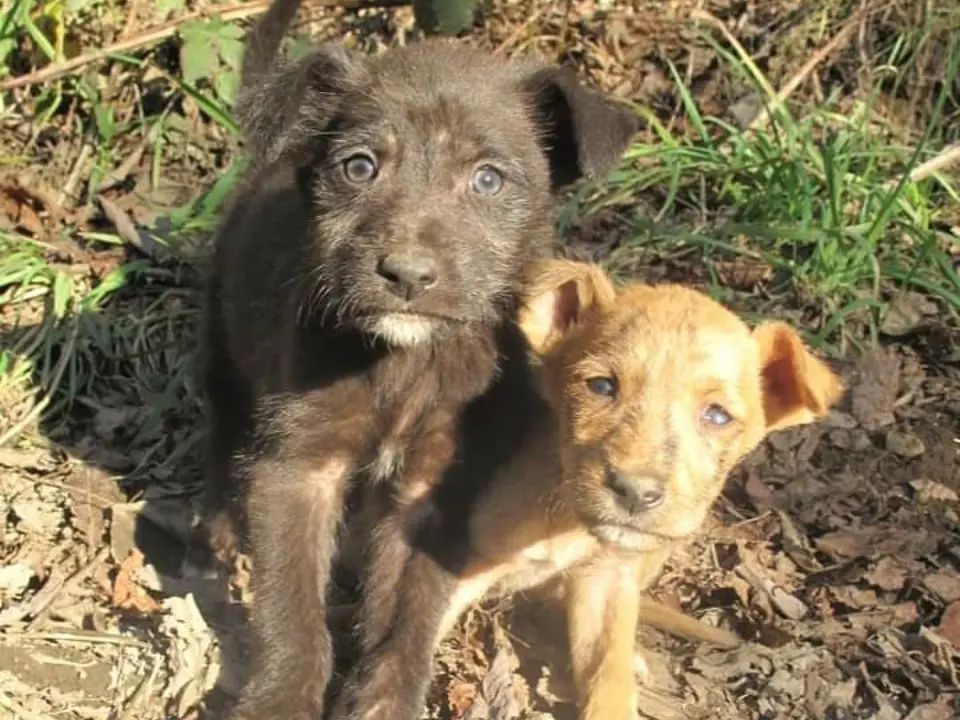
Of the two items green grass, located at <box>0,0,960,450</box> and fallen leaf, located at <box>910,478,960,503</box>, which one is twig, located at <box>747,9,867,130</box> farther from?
fallen leaf, located at <box>910,478,960,503</box>

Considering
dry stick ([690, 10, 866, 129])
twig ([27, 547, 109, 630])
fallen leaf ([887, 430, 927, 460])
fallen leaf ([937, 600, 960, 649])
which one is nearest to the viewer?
twig ([27, 547, 109, 630])

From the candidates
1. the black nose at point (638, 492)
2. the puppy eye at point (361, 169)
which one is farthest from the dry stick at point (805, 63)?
the black nose at point (638, 492)

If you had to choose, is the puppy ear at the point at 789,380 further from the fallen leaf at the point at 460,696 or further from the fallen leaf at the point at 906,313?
the fallen leaf at the point at 906,313

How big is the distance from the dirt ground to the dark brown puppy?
487 millimetres

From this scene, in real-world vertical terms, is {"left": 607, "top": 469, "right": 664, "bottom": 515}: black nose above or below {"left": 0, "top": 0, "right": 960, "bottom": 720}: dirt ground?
above

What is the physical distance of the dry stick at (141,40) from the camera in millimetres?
8109

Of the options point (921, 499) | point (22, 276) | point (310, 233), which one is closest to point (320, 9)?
point (22, 276)

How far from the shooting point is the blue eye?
4.88 m

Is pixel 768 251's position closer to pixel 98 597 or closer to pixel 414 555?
pixel 414 555

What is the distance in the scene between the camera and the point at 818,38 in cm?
889

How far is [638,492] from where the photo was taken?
4.53m

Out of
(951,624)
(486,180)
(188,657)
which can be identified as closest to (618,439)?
(486,180)

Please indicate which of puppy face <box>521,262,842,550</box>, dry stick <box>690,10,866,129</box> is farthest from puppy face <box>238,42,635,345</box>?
dry stick <box>690,10,866,129</box>

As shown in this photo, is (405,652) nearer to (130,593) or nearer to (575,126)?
(130,593)
